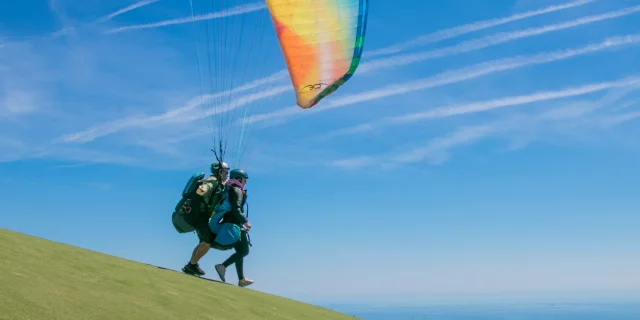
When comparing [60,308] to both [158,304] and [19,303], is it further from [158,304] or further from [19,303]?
[158,304]

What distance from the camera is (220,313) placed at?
28.4 feet

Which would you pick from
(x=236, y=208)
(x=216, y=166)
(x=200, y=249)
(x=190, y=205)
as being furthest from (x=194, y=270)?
(x=216, y=166)

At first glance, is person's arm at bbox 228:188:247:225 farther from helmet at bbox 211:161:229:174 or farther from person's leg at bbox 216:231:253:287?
helmet at bbox 211:161:229:174

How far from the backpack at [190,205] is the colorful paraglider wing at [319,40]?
3267 millimetres

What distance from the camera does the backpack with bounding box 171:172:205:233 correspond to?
41.9 ft

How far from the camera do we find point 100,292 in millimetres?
7445

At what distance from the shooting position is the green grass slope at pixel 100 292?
6.13 metres

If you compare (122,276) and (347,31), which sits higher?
(347,31)

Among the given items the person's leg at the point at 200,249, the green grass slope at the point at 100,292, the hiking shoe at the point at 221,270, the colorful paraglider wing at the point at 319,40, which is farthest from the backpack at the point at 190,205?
the colorful paraglider wing at the point at 319,40

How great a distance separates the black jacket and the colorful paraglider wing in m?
2.97

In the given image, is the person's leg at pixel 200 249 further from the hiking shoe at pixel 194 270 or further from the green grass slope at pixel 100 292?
the green grass slope at pixel 100 292

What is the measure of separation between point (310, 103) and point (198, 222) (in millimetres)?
3896

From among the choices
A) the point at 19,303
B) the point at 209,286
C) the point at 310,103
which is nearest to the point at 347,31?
the point at 310,103

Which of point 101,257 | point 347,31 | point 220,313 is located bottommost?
point 220,313
